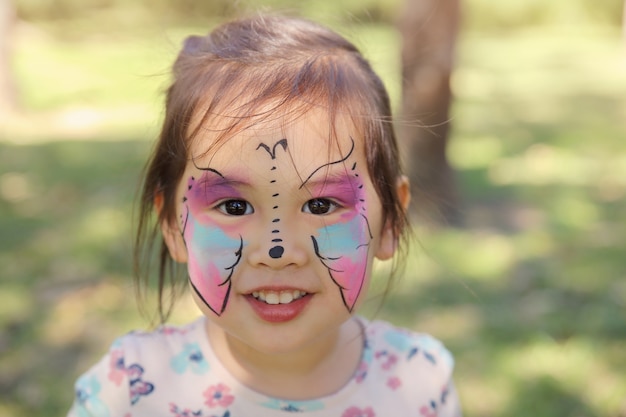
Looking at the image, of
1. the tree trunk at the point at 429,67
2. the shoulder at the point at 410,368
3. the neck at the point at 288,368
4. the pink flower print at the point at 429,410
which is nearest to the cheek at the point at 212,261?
the neck at the point at 288,368

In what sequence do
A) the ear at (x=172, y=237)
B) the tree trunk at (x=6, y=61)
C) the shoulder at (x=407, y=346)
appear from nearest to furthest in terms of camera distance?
the ear at (x=172, y=237)
the shoulder at (x=407, y=346)
the tree trunk at (x=6, y=61)

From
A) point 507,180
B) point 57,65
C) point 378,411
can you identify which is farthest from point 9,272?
point 57,65

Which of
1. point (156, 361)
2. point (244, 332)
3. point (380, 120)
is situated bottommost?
point (156, 361)

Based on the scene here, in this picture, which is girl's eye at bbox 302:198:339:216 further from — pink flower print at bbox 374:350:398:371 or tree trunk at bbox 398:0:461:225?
tree trunk at bbox 398:0:461:225

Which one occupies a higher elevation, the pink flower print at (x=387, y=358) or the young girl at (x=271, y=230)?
the young girl at (x=271, y=230)

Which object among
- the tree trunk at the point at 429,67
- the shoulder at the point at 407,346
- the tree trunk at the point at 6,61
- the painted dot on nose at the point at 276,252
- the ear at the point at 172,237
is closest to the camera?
the painted dot on nose at the point at 276,252

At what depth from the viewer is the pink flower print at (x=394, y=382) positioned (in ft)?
6.46

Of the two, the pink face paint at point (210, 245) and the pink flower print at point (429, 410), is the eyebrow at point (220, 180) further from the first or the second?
Result: the pink flower print at point (429, 410)

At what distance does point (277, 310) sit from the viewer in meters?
1.60

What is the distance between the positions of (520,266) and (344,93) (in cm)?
272

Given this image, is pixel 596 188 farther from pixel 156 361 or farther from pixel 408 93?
pixel 156 361

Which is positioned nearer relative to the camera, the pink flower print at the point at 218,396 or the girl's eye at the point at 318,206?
the girl's eye at the point at 318,206

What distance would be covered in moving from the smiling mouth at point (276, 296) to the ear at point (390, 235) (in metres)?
0.28

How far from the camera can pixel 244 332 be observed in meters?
1.64
